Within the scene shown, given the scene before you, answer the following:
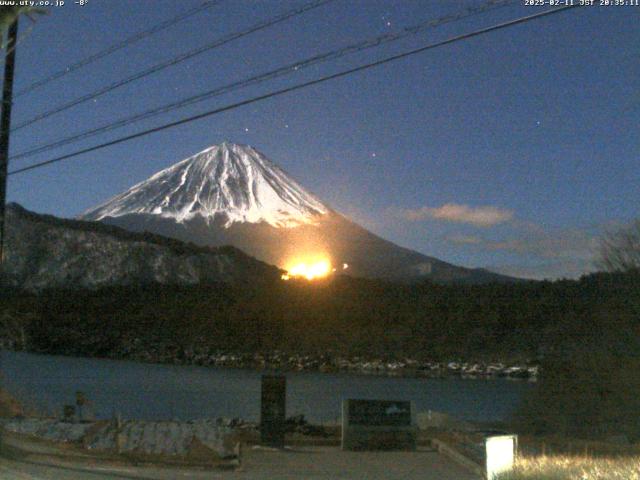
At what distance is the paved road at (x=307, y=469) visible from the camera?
12461mm

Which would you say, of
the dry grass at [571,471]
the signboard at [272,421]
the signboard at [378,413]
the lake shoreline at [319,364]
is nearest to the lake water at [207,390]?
the lake shoreline at [319,364]

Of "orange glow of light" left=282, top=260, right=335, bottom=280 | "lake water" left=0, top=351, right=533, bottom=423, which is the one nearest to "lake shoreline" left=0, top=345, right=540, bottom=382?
"lake water" left=0, top=351, right=533, bottom=423

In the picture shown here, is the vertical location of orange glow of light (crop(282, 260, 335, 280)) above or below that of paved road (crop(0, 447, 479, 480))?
above

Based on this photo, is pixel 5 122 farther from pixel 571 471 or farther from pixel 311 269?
pixel 311 269

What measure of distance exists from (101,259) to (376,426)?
99883 mm

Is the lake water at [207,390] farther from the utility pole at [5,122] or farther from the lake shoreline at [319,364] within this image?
the utility pole at [5,122]

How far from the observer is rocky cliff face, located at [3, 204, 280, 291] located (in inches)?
4080

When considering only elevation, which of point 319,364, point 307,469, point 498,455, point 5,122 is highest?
point 5,122

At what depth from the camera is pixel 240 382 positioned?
62.5 metres

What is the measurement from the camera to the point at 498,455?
36.2 feet

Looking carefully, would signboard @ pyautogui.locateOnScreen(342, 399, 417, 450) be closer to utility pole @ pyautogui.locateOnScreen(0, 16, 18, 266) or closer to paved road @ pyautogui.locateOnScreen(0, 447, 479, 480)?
paved road @ pyautogui.locateOnScreen(0, 447, 479, 480)

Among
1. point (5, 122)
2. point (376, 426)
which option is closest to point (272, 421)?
point (376, 426)

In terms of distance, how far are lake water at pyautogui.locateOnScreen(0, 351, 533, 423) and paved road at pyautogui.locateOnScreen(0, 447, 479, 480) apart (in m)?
15.0

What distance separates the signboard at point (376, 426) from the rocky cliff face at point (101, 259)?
86.3 m
